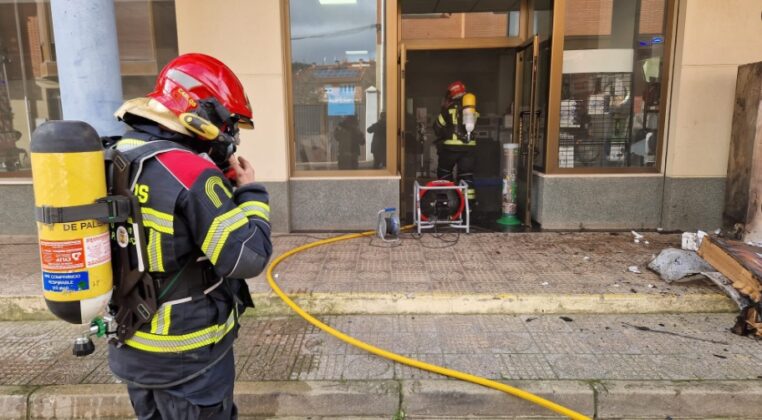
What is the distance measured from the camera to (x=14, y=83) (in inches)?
278

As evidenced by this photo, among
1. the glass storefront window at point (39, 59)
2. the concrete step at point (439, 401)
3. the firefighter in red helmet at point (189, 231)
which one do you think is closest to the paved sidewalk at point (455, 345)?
the concrete step at point (439, 401)

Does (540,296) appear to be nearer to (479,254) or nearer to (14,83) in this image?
(479,254)

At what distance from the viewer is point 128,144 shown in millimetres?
1824

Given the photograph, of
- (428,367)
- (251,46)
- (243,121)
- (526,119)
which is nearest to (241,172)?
(243,121)

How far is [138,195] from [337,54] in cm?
557

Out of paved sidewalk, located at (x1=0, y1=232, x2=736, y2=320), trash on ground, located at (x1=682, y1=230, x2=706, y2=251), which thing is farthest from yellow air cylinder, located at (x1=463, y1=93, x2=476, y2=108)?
trash on ground, located at (x1=682, y1=230, x2=706, y2=251)

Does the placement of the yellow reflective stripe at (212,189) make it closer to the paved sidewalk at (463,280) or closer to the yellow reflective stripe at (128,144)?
the yellow reflective stripe at (128,144)

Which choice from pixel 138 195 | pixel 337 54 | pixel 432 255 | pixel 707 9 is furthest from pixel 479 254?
pixel 138 195

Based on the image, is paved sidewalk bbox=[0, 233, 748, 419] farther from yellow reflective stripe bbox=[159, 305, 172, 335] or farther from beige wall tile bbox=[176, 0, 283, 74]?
beige wall tile bbox=[176, 0, 283, 74]

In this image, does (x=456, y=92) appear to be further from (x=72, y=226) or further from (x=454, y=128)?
(x=72, y=226)

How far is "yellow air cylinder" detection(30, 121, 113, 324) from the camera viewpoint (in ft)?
5.25

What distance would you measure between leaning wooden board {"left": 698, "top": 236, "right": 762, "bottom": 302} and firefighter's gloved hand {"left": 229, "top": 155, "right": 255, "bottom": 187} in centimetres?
402

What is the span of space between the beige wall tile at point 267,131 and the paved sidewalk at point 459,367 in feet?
8.99

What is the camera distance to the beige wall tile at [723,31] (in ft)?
20.5
